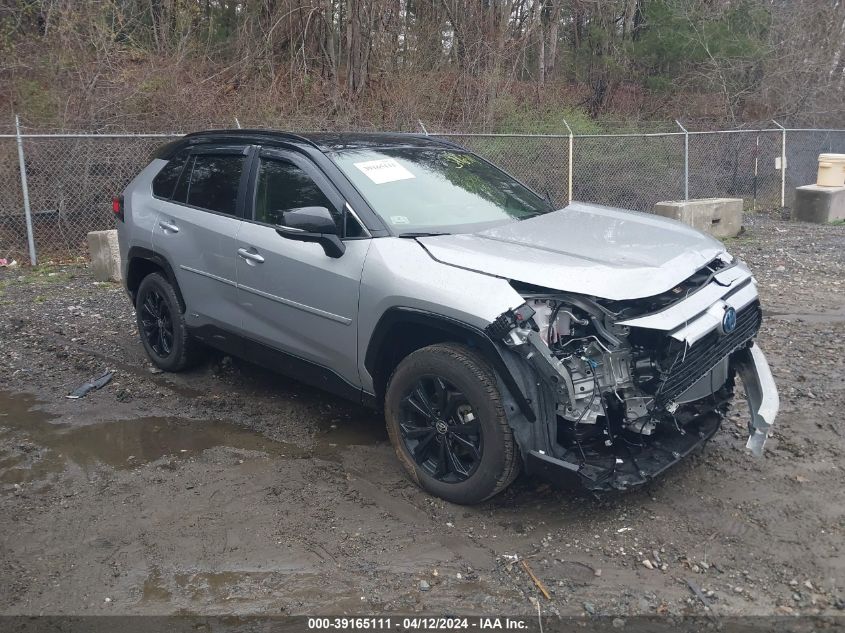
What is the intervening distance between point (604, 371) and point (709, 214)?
9.46 meters

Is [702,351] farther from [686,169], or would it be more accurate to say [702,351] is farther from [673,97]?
[673,97]

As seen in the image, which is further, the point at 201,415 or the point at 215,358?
the point at 215,358

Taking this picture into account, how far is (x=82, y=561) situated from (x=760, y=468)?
3.54m

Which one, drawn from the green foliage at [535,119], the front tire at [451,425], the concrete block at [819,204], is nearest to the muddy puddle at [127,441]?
the front tire at [451,425]

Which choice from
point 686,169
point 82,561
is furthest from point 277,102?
point 82,561

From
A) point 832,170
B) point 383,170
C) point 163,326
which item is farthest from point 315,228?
point 832,170

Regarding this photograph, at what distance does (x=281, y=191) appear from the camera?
501cm

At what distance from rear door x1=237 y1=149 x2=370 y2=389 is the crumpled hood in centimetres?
53

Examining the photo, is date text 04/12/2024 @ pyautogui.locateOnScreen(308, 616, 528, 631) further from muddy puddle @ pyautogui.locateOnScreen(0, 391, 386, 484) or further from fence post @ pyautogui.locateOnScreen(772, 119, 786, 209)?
fence post @ pyautogui.locateOnScreen(772, 119, 786, 209)

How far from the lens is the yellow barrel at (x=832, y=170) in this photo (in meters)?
14.7

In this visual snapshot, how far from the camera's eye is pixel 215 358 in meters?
6.48

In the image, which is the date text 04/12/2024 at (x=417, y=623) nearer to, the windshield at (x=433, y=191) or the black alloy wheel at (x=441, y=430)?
the black alloy wheel at (x=441, y=430)

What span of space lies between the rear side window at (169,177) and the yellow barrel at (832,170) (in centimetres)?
1284

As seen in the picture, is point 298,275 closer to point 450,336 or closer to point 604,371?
point 450,336
